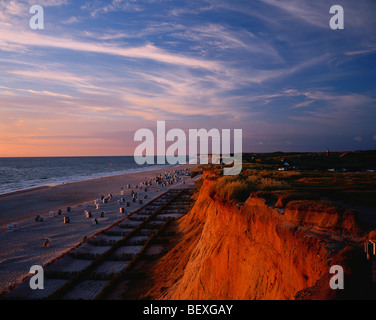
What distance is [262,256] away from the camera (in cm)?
616

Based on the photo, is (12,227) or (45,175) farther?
(45,175)

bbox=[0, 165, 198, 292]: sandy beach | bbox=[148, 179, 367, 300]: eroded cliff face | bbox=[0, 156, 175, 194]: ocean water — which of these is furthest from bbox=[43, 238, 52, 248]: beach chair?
bbox=[0, 156, 175, 194]: ocean water

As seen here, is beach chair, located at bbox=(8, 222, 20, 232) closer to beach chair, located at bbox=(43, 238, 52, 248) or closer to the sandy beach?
the sandy beach

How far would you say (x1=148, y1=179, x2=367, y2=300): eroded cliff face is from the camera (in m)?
4.28

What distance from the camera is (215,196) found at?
10.2 m

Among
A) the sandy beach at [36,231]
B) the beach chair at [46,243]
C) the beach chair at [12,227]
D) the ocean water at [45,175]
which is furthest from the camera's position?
the ocean water at [45,175]

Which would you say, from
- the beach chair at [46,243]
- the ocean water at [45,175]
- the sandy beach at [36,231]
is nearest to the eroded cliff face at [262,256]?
the sandy beach at [36,231]

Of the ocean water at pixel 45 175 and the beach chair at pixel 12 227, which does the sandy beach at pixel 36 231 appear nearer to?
the beach chair at pixel 12 227

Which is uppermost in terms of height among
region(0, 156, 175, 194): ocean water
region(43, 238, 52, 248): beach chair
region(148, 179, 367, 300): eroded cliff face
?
region(148, 179, 367, 300): eroded cliff face

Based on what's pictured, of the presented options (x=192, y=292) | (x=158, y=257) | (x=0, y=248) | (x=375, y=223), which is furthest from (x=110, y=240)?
(x=375, y=223)

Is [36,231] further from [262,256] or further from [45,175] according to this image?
[45,175]

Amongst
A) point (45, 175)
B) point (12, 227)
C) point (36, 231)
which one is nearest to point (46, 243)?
point (36, 231)

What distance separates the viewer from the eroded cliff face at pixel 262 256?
4.28 m
